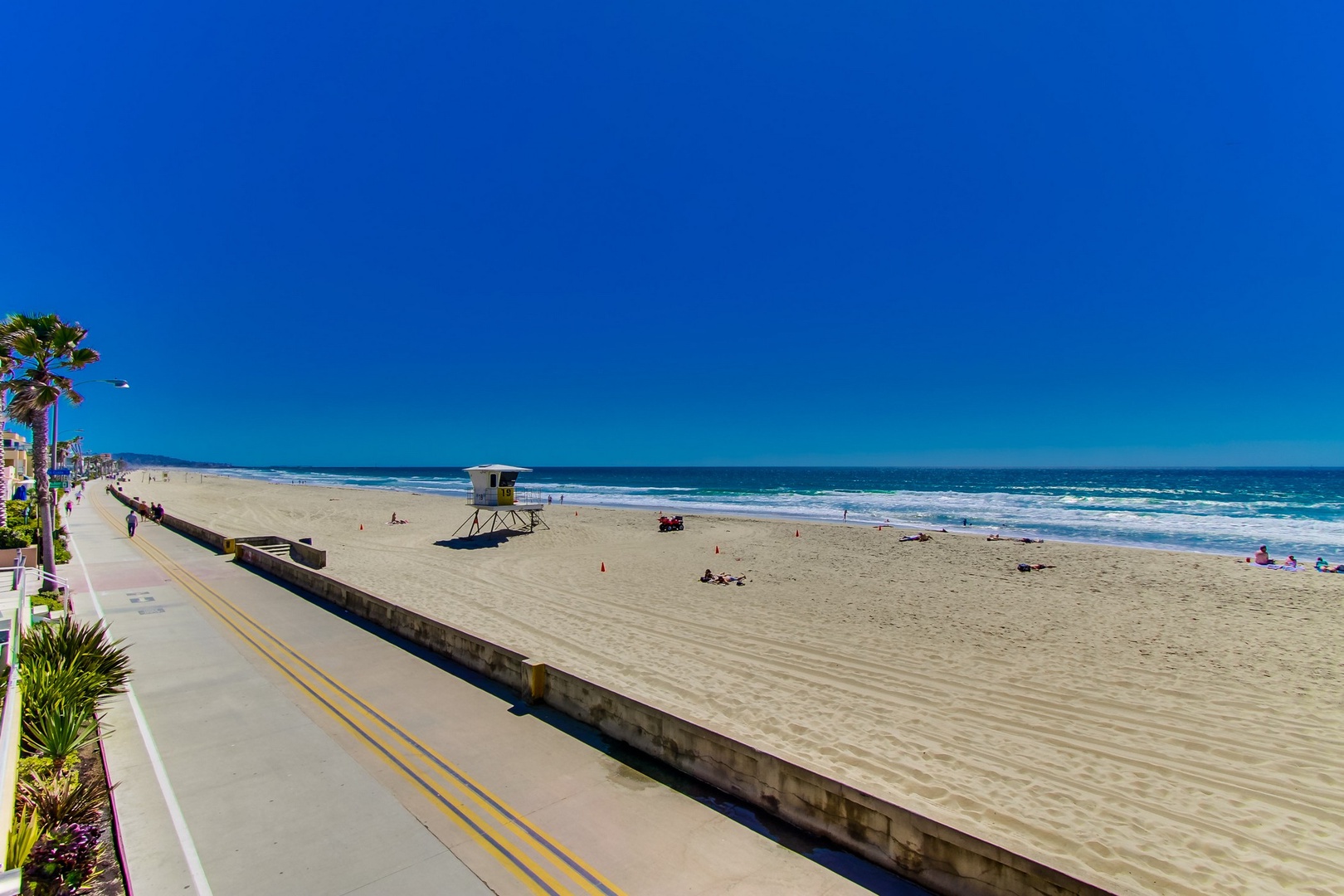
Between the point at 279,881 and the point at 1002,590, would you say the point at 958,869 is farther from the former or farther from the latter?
the point at 1002,590

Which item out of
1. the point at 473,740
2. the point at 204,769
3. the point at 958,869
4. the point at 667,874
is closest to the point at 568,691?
the point at 473,740

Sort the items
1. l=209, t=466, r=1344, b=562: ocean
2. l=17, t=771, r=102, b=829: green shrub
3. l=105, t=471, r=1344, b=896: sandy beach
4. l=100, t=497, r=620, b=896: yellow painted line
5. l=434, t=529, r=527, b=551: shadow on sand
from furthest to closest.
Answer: l=209, t=466, r=1344, b=562: ocean → l=434, t=529, r=527, b=551: shadow on sand → l=105, t=471, r=1344, b=896: sandy beach → l=17, t=771, r=102, b=829: green shrub → l=100, t=497, r=620, b=896: yellow painted line

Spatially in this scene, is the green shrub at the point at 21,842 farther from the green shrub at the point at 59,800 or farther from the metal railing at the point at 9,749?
the green shrub at the point at 59,800

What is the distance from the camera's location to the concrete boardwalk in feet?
16.6

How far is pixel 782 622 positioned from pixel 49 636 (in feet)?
43.1

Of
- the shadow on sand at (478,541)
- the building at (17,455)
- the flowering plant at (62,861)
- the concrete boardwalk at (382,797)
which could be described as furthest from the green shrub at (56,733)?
the building at (17,455)

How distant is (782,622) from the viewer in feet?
48.8

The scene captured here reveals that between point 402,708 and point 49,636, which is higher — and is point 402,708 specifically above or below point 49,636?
below

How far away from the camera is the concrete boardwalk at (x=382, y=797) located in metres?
5.06

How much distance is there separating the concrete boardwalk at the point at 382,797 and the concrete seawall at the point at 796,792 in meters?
0.38

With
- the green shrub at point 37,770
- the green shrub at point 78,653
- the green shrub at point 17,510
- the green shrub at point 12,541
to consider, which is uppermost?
the green shrub at point 17,510

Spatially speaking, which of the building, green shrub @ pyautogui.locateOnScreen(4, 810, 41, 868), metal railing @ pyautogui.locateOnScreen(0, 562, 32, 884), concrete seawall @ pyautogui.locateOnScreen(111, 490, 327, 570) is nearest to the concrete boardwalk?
green shrub @ pyautogui.locateOnScreen(4, 810, 41, 868)

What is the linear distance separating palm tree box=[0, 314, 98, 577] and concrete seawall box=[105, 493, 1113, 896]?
13.6 metres

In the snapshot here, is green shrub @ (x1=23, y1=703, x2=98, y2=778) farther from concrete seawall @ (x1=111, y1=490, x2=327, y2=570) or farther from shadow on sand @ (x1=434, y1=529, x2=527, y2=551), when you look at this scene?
shadow on sand @ (x1=434, y1=529, x2=527, y2=551)
